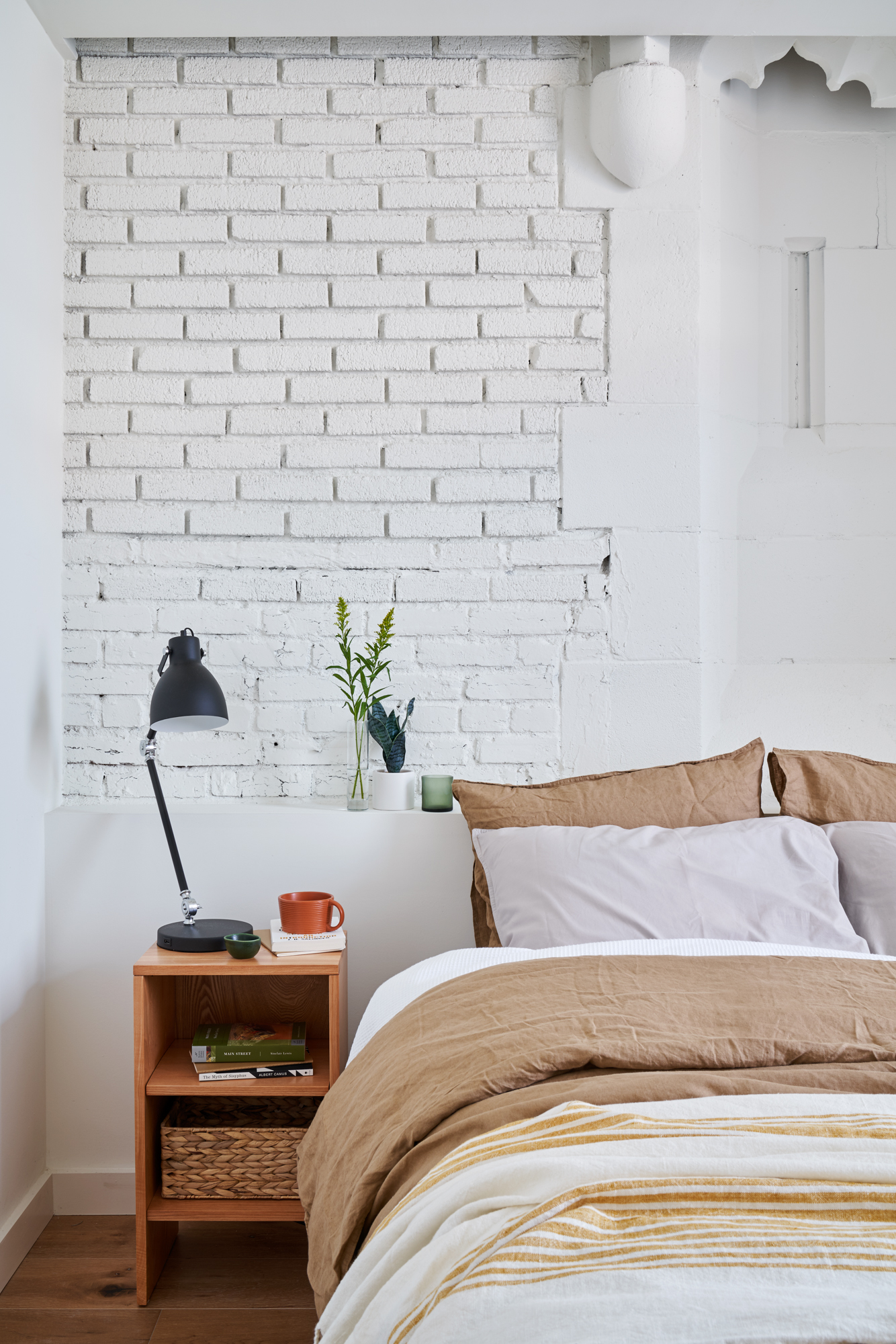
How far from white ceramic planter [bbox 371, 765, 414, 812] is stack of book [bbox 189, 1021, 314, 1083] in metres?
0.55

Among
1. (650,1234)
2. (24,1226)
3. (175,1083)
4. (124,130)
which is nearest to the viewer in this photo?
(650,1234)

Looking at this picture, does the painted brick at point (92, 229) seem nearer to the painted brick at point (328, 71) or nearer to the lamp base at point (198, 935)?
the painted brick at point (328, 71)

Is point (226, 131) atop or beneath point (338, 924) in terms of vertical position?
atop

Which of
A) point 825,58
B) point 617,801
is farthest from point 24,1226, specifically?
point 825,58

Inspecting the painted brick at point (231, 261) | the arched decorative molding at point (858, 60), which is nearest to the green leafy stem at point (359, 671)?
the painted brick at point (231, 261)

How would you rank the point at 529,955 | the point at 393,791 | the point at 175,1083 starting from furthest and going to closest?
1. the point at 393,791
2. the point at 175,1083
3. the point at 529,955

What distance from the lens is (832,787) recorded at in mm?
2199

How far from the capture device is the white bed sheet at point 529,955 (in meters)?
1.76

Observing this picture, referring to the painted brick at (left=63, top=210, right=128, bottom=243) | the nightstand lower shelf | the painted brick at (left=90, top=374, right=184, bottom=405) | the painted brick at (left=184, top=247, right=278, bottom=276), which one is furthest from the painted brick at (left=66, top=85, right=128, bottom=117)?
the nightstand lower shelf

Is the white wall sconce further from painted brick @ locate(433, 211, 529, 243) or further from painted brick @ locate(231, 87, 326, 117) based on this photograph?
painted brick @ locate(231, 87, 326, 117)

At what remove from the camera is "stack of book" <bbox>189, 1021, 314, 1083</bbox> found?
2.02m

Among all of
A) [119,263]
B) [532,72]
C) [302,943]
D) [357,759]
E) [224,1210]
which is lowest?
[224,1210]

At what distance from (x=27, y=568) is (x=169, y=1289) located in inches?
61.6

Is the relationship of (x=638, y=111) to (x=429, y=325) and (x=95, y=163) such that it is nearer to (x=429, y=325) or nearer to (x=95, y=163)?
(x=429, y=325)
